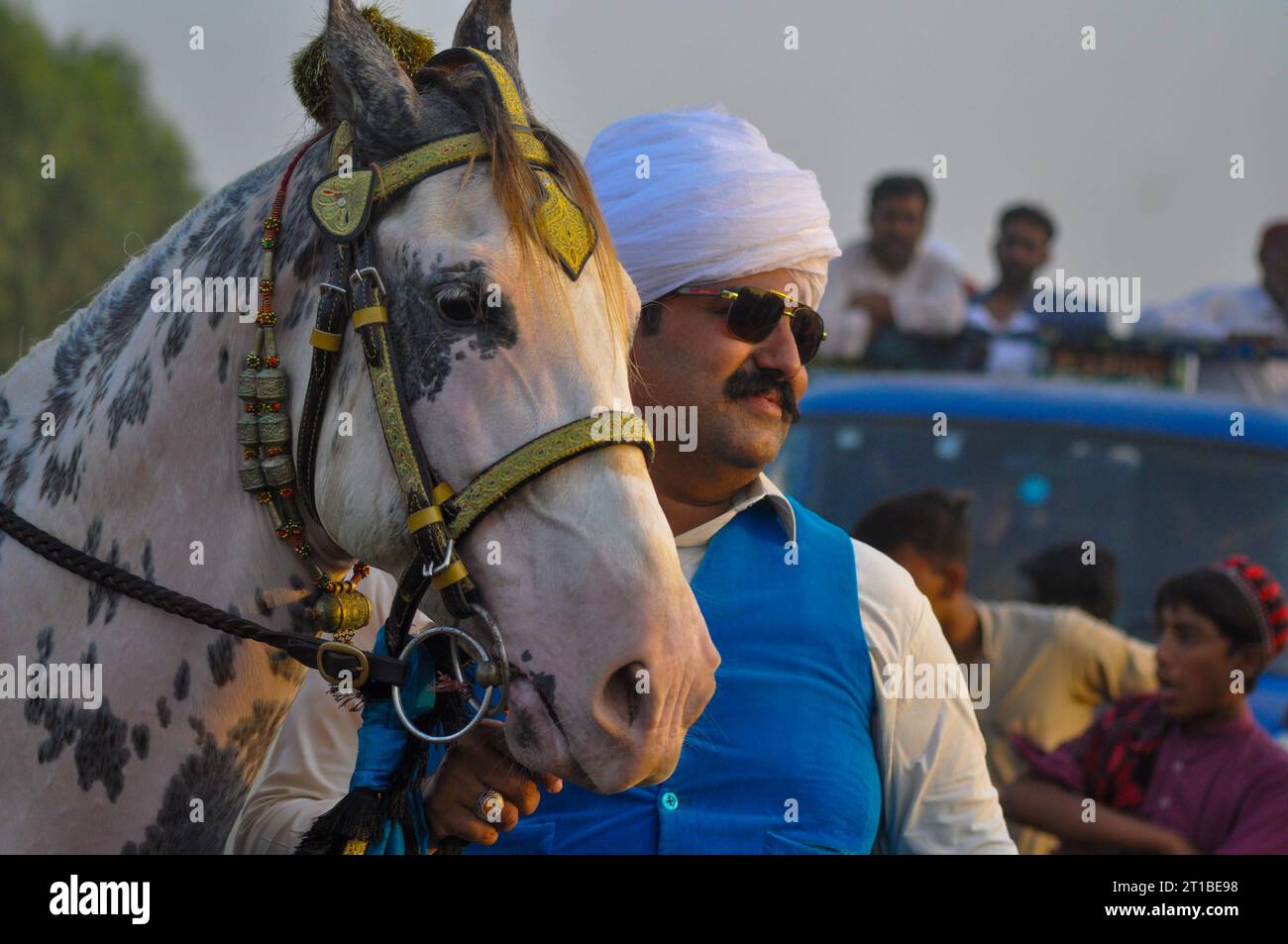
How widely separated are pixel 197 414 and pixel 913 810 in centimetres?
145

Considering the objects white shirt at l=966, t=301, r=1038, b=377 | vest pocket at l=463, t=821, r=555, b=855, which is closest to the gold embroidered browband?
vest pocket at l=463, t=821, r=555, b=855

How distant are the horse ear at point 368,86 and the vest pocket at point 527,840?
1.19m

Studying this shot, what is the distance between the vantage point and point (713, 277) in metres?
3.18

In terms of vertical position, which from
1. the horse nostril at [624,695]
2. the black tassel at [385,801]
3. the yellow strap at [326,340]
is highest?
the yellow strap at [326,340]

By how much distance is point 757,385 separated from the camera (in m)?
3.05

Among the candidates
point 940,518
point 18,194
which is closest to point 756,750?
point 940,518

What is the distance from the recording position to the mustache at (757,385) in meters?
3.04

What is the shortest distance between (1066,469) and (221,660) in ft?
17.9

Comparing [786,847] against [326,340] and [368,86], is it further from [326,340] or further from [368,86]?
[368,86]

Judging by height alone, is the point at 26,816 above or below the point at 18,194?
below

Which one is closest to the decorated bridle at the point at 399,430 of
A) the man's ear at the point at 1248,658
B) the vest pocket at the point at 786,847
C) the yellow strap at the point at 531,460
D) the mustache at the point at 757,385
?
the yellow strap at the point at 531,460

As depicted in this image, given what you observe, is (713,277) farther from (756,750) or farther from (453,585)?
Result: (453,585)

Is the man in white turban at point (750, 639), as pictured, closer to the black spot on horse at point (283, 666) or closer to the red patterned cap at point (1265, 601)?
the black spot on horse at point (283, 666)

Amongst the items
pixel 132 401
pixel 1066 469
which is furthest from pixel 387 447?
pixel 1066 469
